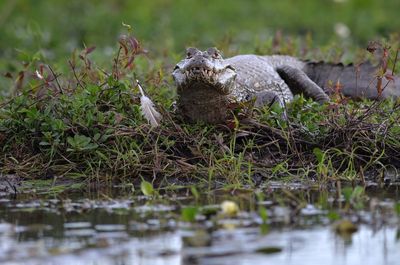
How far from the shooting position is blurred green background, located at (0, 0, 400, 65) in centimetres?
1382

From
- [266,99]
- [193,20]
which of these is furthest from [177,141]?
[193,20]

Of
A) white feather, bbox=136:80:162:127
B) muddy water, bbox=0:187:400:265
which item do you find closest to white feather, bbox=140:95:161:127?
white feather, bbox=136:80:162:127

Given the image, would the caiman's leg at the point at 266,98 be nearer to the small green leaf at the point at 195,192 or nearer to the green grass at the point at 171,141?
the green grass at the point at 171,141

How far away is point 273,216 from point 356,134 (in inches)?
66.8

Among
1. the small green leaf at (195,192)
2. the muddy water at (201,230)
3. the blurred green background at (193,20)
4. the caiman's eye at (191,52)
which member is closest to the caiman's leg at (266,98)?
the caiman's eye at (191,52)

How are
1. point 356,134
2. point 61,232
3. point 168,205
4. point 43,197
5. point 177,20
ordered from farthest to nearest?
point 177,20
point 356,134
point 43,197
point 168,205
point 61,232

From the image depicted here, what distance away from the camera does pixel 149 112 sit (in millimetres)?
6512

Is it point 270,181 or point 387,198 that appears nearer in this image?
point 387,198

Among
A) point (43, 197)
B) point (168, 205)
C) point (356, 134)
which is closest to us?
point (168, 205)

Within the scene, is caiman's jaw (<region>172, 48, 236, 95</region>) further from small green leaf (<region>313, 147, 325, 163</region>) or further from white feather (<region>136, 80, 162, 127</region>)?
small green leaf (<region>313, 147, 325, 163</region>)

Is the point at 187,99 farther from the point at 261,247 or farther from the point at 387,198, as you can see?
the point at 261,247

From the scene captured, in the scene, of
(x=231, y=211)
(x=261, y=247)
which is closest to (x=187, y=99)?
(x=231, y=211)

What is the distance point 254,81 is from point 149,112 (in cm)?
183

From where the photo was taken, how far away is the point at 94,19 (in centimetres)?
1559
